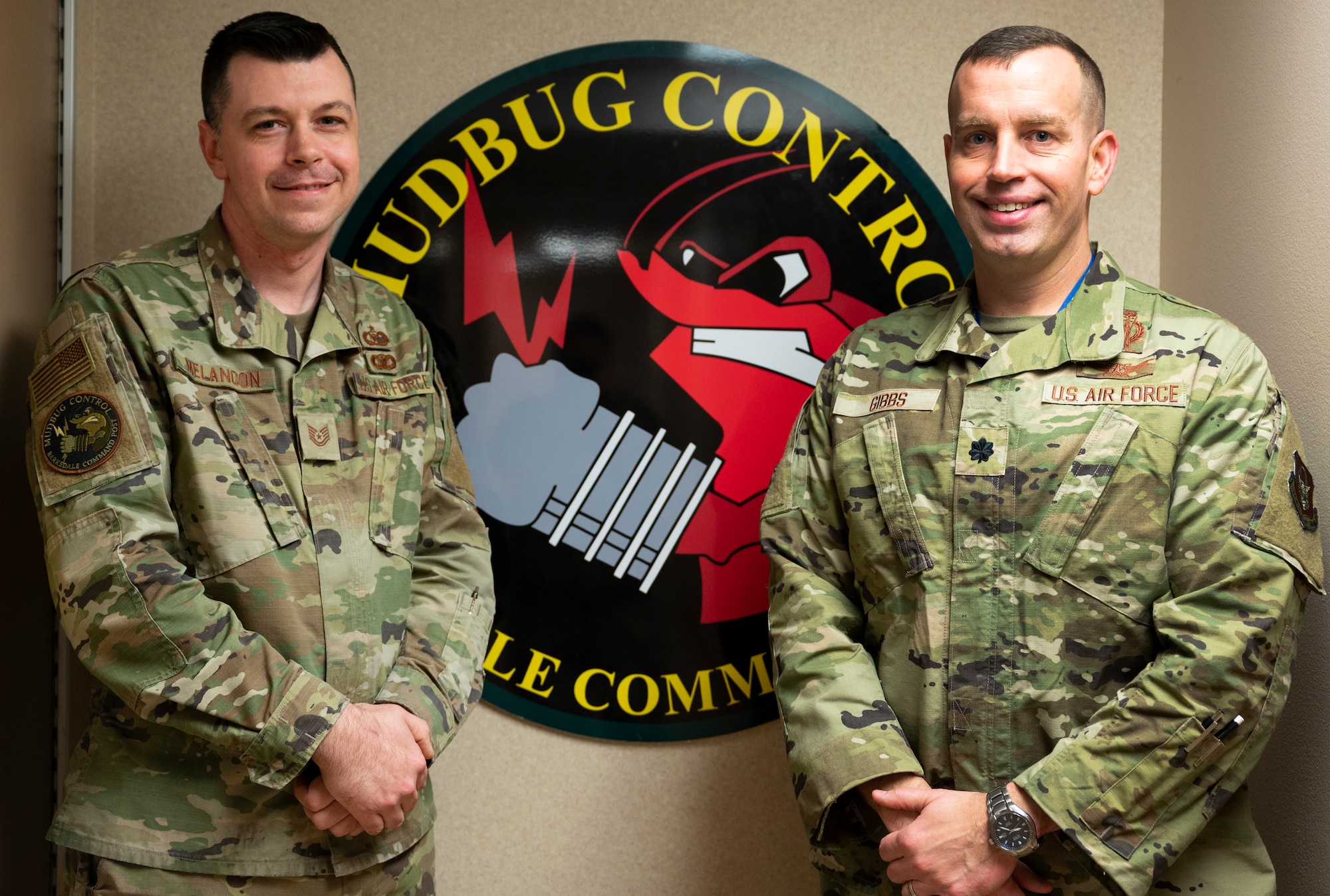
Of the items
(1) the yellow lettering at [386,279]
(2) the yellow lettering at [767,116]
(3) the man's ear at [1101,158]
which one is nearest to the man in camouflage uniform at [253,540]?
(1) the yellow lettering at [386,279]

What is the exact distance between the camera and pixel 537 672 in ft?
7.13

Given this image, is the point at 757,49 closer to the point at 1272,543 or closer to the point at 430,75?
the point at 430,75

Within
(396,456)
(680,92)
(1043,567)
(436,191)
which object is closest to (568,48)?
(680,92)

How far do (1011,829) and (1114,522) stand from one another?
1.48 ft

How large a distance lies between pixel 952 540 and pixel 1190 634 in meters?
0.34

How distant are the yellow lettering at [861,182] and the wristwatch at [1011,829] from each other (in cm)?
129

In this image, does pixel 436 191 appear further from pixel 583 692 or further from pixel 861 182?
pixel 583 692

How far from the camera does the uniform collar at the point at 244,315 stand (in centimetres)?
162

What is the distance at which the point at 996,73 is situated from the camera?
1548 mm

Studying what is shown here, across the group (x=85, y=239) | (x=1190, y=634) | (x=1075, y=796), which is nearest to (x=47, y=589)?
(x=85, y=239)

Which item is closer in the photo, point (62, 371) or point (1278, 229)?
point (62, 371)

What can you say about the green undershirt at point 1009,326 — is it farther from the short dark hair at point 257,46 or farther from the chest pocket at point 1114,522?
the short dark hair at point 257,46

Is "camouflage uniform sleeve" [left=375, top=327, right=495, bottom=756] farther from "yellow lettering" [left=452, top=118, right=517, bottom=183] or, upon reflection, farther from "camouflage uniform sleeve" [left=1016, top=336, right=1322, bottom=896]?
"camouflage uniform sleeve" [left=1016, top=336, right=1322, bottom=896]

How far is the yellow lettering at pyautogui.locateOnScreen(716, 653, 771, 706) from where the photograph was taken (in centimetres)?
217
